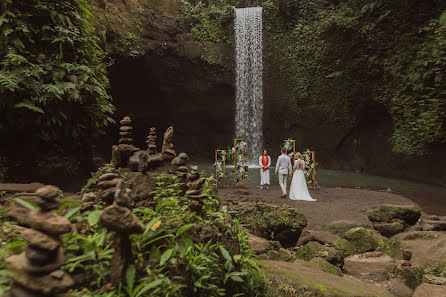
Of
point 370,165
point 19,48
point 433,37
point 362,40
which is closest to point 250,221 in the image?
point 19,48

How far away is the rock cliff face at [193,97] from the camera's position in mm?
17438

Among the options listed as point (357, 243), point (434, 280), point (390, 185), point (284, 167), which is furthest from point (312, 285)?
point (390, 185)

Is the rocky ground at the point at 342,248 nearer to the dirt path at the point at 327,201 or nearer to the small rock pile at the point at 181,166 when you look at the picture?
the dirt path at the point at 327,201

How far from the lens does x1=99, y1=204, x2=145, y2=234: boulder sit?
1916 millimetres

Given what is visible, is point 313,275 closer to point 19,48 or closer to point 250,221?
point 250,221

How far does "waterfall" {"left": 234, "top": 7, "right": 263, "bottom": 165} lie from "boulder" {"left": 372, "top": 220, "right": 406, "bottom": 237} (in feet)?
49.0

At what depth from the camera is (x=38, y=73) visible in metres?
5.79

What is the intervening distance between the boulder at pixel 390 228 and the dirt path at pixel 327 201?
73cm

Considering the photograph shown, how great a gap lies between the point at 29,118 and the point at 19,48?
142cm

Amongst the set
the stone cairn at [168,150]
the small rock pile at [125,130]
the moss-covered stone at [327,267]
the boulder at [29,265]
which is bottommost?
the moss-covered stone at [327,267]

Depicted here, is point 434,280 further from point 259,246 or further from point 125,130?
point 125,130

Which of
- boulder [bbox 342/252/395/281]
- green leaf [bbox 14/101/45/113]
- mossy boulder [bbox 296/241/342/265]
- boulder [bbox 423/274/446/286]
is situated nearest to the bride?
mossy boulder [bbox 296/241/342/265]

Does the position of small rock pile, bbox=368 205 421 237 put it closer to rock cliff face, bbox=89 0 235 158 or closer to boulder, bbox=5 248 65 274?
boulder, bbox=5 248 65 274

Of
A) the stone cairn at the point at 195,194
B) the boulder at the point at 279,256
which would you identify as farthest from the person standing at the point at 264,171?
the stone cairn at the point at 195,194
